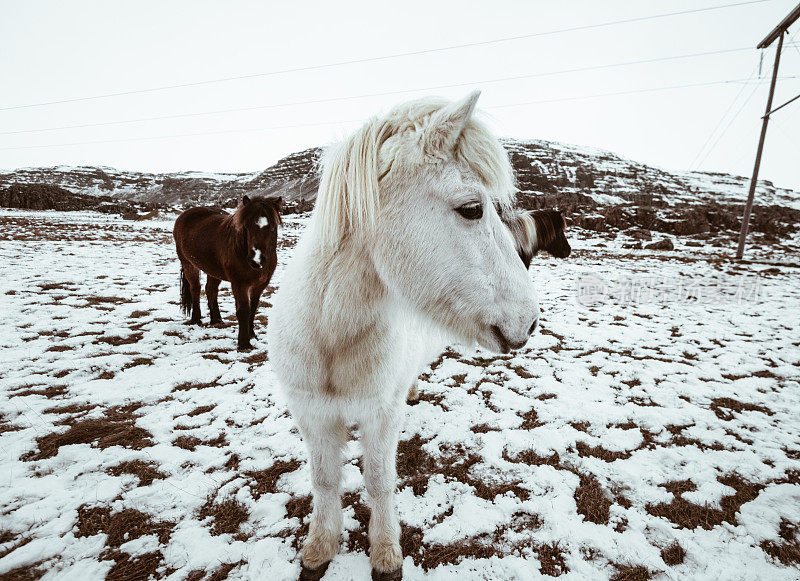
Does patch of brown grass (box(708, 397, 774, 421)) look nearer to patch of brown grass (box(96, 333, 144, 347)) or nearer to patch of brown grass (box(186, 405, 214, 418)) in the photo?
patch of brown grass (box(186, 405, 214, 418))

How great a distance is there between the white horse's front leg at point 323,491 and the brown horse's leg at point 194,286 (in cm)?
515

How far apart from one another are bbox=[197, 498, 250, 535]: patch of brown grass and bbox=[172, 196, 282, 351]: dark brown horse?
3.09 metres

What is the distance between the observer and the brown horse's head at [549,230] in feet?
28.3

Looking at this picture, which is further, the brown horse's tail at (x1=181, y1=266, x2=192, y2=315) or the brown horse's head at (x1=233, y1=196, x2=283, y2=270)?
the brown horse's tail at (x1=181, y1=266, x2=192, y2=315)

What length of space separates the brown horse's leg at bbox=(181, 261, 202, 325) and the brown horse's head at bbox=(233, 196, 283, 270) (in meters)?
1.77

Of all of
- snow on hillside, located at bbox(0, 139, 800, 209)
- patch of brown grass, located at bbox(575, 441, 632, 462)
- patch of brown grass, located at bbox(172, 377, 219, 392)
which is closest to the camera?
patch of brown grass, located at bbox(575, 441, 632, 462)

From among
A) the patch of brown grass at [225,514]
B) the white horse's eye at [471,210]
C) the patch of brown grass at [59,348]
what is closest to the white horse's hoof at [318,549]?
the patch of brown grass at [225,514]

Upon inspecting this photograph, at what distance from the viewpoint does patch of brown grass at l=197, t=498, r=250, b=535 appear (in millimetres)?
2502

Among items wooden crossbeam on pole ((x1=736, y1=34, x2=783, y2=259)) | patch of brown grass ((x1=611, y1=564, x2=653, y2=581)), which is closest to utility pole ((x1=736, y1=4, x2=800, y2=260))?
wooden crossbeam on pole ((x1=736, y1=34, x2=783, y2=259))

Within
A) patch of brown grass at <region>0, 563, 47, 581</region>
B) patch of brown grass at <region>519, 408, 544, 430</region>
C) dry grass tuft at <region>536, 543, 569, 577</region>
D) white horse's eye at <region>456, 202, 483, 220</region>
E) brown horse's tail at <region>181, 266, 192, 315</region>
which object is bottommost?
dry grass tuft at <region>536, 543, 569, 577</region>

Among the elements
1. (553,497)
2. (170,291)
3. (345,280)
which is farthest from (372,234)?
(170,291)

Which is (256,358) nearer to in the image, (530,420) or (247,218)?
(247,218)

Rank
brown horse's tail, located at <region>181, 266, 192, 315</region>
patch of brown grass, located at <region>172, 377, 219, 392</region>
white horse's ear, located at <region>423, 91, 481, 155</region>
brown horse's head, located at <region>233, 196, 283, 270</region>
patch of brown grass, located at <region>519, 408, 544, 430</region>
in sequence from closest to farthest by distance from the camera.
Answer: white horse's ear, located at <region>423, 91, 481, 155</region>
patch of brown grass, located at <region>519, 408, 544, 430</region>
patch of brown grass, located at <region>172, 377, 219, 392</region>
brown horse's head, located at <region>233, 196, 283, 270</region>
brown horse's tail, located at <region>181, 266, 192, 315</region>

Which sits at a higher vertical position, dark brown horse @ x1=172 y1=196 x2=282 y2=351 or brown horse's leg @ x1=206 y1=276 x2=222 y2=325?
dark brown horse @ x1=172 y1=196 x2=282 y2=351
